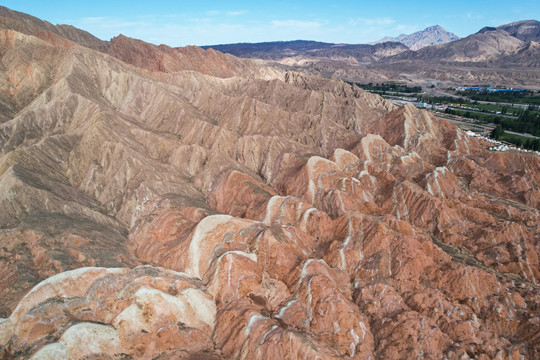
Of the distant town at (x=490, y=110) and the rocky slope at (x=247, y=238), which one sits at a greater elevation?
the distant town at (x=490, y=110)

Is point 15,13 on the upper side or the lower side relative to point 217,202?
upper

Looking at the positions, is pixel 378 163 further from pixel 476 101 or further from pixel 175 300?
pixel 476 101

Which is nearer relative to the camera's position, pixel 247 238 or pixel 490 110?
pixel 247 238

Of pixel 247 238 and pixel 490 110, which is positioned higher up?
pixel 490 110

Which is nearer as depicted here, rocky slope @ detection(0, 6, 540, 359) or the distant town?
rocky slope @ detection(0, 6, 540, 359)

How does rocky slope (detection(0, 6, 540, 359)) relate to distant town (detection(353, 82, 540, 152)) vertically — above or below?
below

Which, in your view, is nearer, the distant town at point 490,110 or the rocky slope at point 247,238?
the rocky slope at point 247,238

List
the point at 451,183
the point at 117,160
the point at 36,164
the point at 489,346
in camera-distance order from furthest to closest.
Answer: the point at 451,183
the point at 117,160
the point at 36,164
the point at 489,346

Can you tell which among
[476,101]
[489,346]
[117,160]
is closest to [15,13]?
[117,160]
